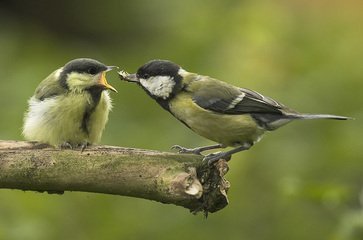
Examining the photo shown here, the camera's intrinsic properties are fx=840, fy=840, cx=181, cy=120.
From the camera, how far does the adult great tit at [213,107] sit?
3.65 metres

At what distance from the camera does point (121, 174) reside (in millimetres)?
3229

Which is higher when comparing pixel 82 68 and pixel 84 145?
pixel 82 68

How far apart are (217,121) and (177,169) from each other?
550 millimetres

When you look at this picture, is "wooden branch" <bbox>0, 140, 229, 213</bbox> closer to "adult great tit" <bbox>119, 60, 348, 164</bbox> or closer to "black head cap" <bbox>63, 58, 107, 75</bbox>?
"adult great tit" <bbox>119, 60, 348, 164</bbox>

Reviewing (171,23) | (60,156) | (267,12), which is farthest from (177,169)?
(171,23)

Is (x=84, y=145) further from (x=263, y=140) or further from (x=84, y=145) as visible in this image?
(x=263, y=140)

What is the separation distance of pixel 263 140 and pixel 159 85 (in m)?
1.52

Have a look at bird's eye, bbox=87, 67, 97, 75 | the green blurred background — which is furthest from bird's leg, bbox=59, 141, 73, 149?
the green blurred background

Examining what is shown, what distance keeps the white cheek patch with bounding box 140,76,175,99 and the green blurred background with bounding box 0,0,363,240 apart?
66cm

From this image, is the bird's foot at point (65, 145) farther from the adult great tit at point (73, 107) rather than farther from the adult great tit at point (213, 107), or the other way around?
the adult great tit at point (213, 107)

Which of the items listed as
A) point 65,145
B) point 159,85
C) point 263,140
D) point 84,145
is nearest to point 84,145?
point 84,145

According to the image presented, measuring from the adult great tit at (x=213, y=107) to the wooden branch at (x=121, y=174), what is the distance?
37 cm

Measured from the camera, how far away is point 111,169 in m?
3.25

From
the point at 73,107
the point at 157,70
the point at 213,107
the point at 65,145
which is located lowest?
the point at 65,145
